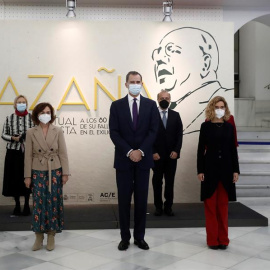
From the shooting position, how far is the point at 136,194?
497cm

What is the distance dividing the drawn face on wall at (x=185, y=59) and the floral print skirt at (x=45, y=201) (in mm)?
2852

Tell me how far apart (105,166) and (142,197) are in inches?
89.9

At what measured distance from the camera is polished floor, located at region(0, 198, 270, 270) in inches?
176

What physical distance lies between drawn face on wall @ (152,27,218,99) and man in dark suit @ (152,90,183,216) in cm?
91

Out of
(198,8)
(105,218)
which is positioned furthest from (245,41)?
A: (105,218)

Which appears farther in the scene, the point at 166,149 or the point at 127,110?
the point at 166,149

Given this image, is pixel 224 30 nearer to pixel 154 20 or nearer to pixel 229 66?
pixel 229 66

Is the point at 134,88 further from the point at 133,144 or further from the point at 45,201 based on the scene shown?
the point at 45,201

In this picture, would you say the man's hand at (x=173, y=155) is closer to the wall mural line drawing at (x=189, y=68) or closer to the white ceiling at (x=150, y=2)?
the wall mural line drawing at (x=189, y=68)

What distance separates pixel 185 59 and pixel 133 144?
2.76 metres

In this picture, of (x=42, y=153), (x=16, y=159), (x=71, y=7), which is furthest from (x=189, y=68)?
(x=42, y=153)

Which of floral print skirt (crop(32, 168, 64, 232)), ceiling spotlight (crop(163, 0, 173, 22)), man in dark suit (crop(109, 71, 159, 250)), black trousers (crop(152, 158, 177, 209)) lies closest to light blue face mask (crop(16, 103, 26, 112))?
floral print skirt (crop(32, 168, 64, 232))

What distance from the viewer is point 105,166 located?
7.17m

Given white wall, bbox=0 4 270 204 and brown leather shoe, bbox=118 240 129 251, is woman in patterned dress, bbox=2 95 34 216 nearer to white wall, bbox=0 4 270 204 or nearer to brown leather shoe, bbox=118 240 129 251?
white wall, bbox=0 4 270 204
